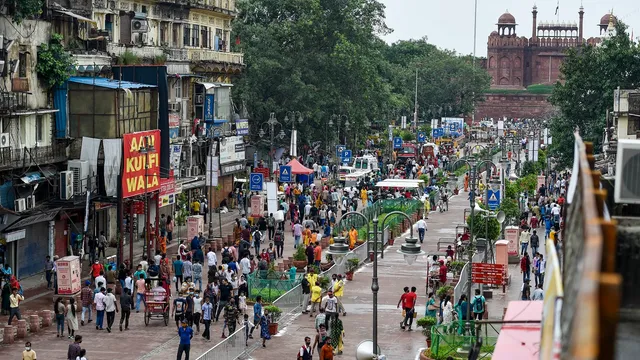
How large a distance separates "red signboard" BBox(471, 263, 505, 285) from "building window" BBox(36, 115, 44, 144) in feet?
45.4

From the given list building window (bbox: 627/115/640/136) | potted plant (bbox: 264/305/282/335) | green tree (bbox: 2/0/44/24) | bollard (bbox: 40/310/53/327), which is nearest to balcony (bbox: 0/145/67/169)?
green tree (bbox: 2/0/44/24)

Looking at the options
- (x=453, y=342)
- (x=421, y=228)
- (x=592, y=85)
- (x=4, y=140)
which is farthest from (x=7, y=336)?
(x=592, y=85)

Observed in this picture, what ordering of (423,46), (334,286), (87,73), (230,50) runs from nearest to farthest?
(334,286)
(87,73)
(230,50)
(423,46)

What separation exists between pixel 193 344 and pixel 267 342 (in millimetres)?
1631

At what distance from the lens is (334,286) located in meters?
32.1

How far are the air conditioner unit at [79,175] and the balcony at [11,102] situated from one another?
2.38 meters

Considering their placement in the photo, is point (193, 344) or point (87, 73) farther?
point (87, 73)

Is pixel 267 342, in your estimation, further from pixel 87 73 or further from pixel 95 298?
pixel 87 73

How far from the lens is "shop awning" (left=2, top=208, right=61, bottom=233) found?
3553 centimetres

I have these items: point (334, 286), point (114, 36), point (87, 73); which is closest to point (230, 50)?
point (114, 36)

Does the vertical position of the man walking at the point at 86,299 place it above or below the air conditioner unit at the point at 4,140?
below

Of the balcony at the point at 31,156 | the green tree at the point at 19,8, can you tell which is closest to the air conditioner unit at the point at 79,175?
the balcony at the point at 31,156

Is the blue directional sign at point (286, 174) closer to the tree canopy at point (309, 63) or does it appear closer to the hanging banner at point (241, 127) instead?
the hanging banner at point (241, 127)

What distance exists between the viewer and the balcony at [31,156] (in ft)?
120
